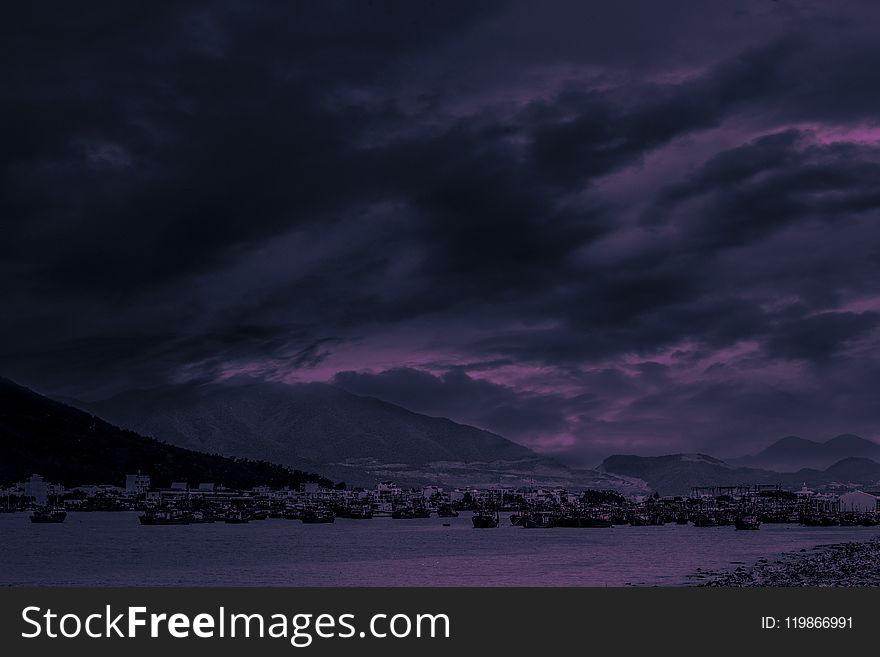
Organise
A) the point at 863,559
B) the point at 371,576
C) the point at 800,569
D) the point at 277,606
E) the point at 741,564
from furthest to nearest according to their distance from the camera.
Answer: the point at 741,564 < the point at 371,576 < the point at 863,559 < the point at 800,569 < the point at 277,606

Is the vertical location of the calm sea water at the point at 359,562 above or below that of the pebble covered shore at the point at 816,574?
below

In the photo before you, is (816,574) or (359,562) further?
(359,562)

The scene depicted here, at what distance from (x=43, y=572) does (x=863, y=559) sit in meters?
81.0

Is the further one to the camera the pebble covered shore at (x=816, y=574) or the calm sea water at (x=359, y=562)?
the calm sea water at (x=359, y=562)

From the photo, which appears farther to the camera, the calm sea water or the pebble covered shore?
the calm sea water

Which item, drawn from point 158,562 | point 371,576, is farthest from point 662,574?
point 158,562

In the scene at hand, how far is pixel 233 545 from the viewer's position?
550 ft

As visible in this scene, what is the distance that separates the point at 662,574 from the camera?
99.1 m

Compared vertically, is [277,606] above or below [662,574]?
above

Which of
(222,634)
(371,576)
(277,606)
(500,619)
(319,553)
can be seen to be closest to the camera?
(222,634)

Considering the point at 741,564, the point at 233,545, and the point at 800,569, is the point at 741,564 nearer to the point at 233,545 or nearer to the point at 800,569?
the point at 800,569

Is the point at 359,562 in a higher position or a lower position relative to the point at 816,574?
lower

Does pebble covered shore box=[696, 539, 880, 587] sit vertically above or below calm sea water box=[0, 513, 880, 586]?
above

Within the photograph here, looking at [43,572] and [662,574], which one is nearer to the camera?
[662,574]
